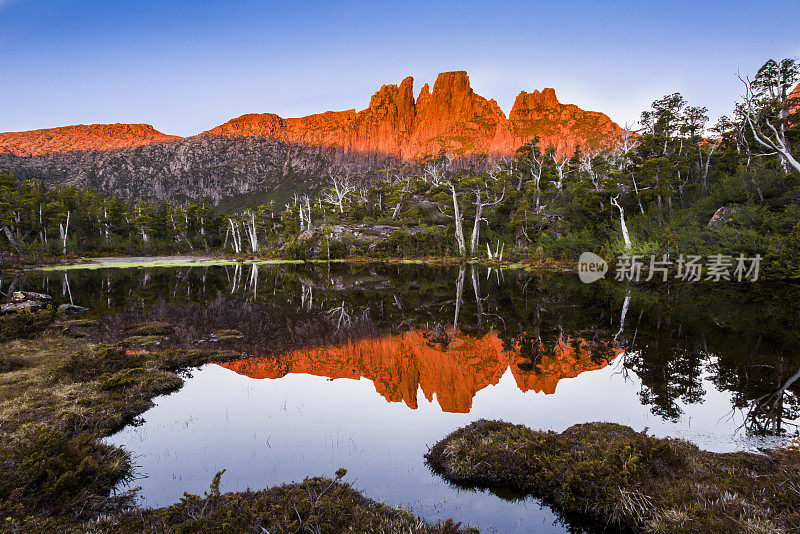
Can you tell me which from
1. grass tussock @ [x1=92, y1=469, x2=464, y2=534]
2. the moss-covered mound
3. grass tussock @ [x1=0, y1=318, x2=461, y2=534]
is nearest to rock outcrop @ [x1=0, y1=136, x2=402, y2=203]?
grass tussock @ [x1=0, y1=318, x2=461, y2=534]

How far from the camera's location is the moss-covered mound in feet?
11.3

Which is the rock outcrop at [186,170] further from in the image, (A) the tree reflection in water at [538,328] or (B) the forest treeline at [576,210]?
(A) the tree reflection in water at [538,328]

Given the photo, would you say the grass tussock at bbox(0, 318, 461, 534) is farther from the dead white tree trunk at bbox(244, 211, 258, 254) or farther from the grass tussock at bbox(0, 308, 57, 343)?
the dead white tree trunk at bbox(244, 211, 258, 254)

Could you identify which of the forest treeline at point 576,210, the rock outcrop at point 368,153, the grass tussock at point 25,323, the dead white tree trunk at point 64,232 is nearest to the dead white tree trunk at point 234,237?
the forest treeline at point 576,210

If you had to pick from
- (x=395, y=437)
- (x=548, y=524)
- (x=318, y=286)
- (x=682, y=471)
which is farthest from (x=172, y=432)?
(x=318, y=286)

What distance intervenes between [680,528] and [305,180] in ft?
576

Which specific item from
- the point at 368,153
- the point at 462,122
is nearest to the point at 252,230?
the point at 368,153

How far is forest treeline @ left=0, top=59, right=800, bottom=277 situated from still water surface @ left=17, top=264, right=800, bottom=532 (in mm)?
11047

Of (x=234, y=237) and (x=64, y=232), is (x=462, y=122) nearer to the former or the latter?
(x=234, y=237)

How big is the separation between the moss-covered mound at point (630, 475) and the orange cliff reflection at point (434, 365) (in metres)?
2.03

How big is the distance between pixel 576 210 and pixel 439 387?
38.7 metres

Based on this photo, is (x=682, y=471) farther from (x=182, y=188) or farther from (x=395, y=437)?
(x=182, y=188)

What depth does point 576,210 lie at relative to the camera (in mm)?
40688

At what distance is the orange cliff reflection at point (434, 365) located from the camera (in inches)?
320
